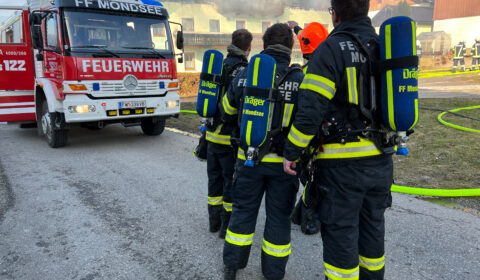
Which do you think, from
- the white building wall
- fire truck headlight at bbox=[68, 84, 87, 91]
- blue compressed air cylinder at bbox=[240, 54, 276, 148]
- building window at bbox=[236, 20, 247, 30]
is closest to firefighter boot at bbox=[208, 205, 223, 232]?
blue compressed air cylinder at bbox=[240, 54, 276, 148]

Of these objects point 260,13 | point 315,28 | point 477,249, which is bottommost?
point 477,249

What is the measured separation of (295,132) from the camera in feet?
6.32

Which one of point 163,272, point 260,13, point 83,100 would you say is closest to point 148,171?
point 83,100

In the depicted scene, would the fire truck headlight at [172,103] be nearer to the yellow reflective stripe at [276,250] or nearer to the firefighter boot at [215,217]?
the firefighter boot at [215,217]

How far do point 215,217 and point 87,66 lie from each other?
13.1 feet

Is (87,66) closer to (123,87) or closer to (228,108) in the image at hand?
(123,87)

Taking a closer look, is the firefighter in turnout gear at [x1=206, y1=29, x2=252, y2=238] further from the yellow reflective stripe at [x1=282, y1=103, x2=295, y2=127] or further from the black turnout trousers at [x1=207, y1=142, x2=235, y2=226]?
the yellow reflective stripe at [x1=282, y1=103, x2=295, y2=127]

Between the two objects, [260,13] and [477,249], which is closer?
[477,249]

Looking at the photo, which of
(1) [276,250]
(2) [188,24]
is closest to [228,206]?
(1) [276,250]

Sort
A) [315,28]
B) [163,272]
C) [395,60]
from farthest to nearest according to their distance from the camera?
[315,28] < [163,272] < [395,60]

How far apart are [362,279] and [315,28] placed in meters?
2.24

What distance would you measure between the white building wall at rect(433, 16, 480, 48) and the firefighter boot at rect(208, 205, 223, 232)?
155 feet

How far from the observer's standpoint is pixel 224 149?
291 centimetres

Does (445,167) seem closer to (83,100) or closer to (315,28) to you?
(315,28)
